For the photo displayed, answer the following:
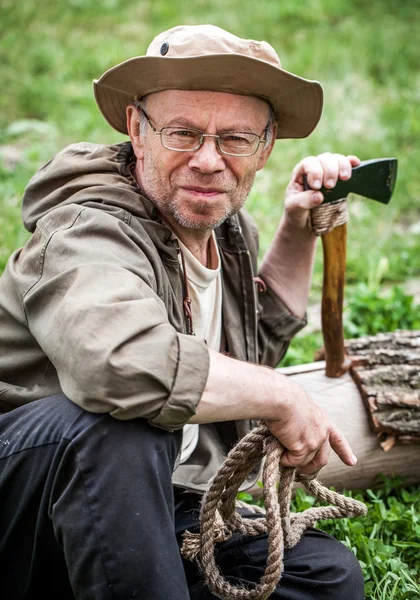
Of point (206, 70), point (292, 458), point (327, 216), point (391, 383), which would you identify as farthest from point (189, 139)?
point (391, 383)

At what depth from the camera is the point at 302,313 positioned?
11.4 feet

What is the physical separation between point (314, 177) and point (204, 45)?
2.47 feet

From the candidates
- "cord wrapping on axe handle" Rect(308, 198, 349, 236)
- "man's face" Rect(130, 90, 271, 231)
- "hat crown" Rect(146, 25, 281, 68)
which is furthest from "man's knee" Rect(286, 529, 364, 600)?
"hat crown" Rect(146, 25, 281, 68)

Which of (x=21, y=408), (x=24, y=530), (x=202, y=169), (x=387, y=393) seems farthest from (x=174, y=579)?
(x=387, y=393)

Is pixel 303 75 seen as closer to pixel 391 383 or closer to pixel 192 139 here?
pixel 391 383

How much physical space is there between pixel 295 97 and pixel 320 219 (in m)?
0.55

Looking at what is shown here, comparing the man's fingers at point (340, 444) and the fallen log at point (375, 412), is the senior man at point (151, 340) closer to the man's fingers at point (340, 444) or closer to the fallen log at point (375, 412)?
the man's fingers at point (340, 444)

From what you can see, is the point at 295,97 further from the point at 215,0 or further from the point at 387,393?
the point at 215,0

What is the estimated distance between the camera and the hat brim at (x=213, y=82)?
8.28 ft

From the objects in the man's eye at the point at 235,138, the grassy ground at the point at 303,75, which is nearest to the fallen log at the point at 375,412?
the grassy ground at the point at 303,75

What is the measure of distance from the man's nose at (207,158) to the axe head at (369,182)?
618 millimetres

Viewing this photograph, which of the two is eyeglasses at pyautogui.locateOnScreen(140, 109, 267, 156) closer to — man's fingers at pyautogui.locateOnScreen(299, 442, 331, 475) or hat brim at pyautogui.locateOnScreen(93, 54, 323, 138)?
hat brim at pyautogui.locateOnScreen(93, 54, 323, 138)

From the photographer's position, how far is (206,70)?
8.32 feet

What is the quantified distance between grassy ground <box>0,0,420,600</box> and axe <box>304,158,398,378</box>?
26.4 inches
